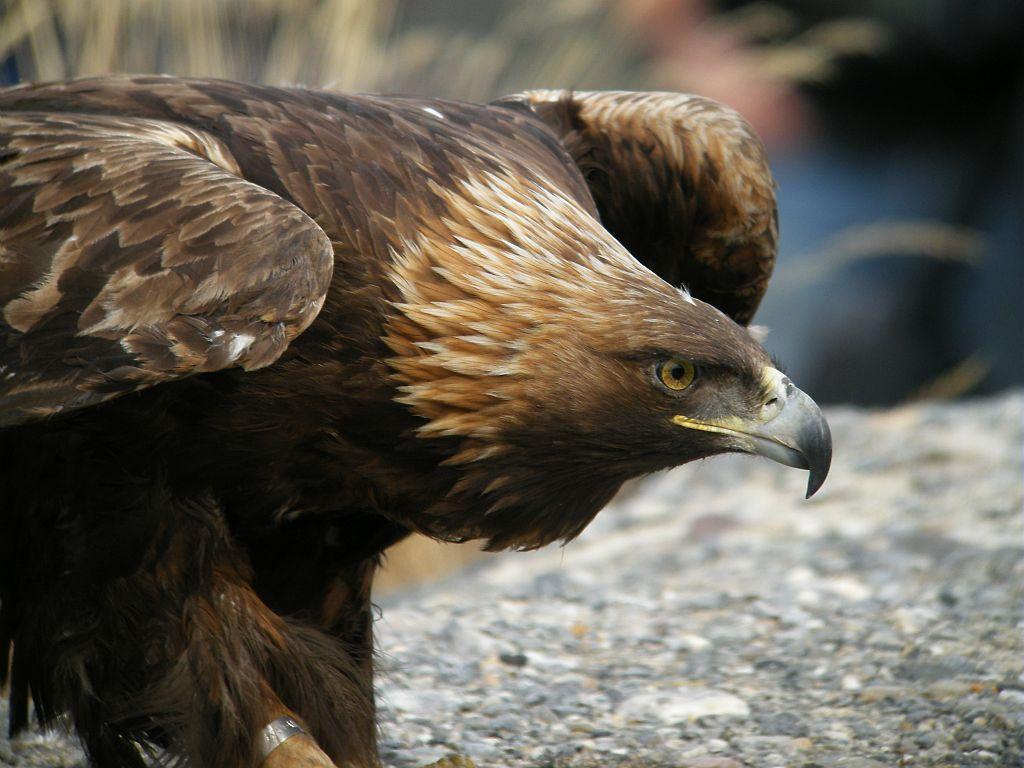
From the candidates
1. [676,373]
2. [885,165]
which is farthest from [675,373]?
[885,165]

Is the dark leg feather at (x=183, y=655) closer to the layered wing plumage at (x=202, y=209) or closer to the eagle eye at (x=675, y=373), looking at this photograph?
the layered wing plumage at (x=202, y=209)

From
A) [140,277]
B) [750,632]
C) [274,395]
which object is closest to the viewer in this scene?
[140,277]

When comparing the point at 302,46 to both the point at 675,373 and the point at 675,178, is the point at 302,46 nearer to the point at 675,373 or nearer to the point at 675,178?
the point at 675,178

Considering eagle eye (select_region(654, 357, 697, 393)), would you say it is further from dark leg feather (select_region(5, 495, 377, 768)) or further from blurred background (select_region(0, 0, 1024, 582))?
blurred background (select_region(0, 0, 1024, 582))

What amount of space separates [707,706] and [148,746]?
1.72 m

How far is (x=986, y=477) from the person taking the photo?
6641 mm

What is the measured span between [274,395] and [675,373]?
805 millimetres

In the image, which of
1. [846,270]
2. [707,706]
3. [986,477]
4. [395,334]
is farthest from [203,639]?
[846,270]

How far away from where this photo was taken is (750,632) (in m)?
4.89

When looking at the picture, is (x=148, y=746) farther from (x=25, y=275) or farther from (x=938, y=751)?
(x=938, y=751)

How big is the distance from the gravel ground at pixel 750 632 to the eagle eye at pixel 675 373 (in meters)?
1.23

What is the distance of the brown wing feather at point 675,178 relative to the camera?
4.04m

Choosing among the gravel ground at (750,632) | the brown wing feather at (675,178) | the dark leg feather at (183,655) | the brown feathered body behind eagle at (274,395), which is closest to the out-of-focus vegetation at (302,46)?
the brown wing feather at (675,178)

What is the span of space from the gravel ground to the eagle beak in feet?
3.46
